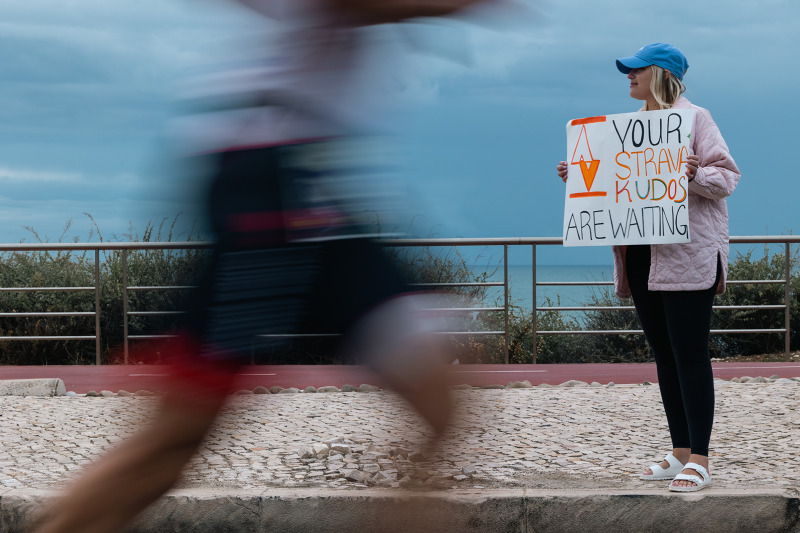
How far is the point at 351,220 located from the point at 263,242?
0.24m

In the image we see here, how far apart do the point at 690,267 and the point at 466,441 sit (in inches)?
73.6

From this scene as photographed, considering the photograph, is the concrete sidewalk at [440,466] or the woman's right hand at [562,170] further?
the woman's right hand at [562,170]

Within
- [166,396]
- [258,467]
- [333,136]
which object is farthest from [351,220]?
[258,467]

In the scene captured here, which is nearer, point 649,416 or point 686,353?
point 686,353

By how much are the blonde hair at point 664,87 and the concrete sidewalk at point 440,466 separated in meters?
1.73

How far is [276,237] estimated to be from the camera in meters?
2.63

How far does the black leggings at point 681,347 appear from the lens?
4.40 m

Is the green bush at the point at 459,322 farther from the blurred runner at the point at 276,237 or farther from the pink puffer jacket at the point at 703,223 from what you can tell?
the blurred runner at the point at 276,237

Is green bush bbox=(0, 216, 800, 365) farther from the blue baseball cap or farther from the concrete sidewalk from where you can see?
the blue baseball cap

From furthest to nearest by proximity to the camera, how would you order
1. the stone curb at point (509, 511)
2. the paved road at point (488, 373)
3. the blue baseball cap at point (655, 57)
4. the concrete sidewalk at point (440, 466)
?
the paved road at point (488, 373) → the blue baseball cap at point (655, 57) → the stone curb at point (509, 511) → the concrete sidewalk at point (440, 466)

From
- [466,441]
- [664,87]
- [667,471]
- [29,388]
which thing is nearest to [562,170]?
[664,87]

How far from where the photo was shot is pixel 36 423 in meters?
6.92

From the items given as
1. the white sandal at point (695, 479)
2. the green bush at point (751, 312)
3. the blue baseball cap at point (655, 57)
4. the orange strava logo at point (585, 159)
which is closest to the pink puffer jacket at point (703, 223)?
the blue baseball cap at point (655, 57)

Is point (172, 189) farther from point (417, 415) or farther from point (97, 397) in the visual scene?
point (97, 397)
